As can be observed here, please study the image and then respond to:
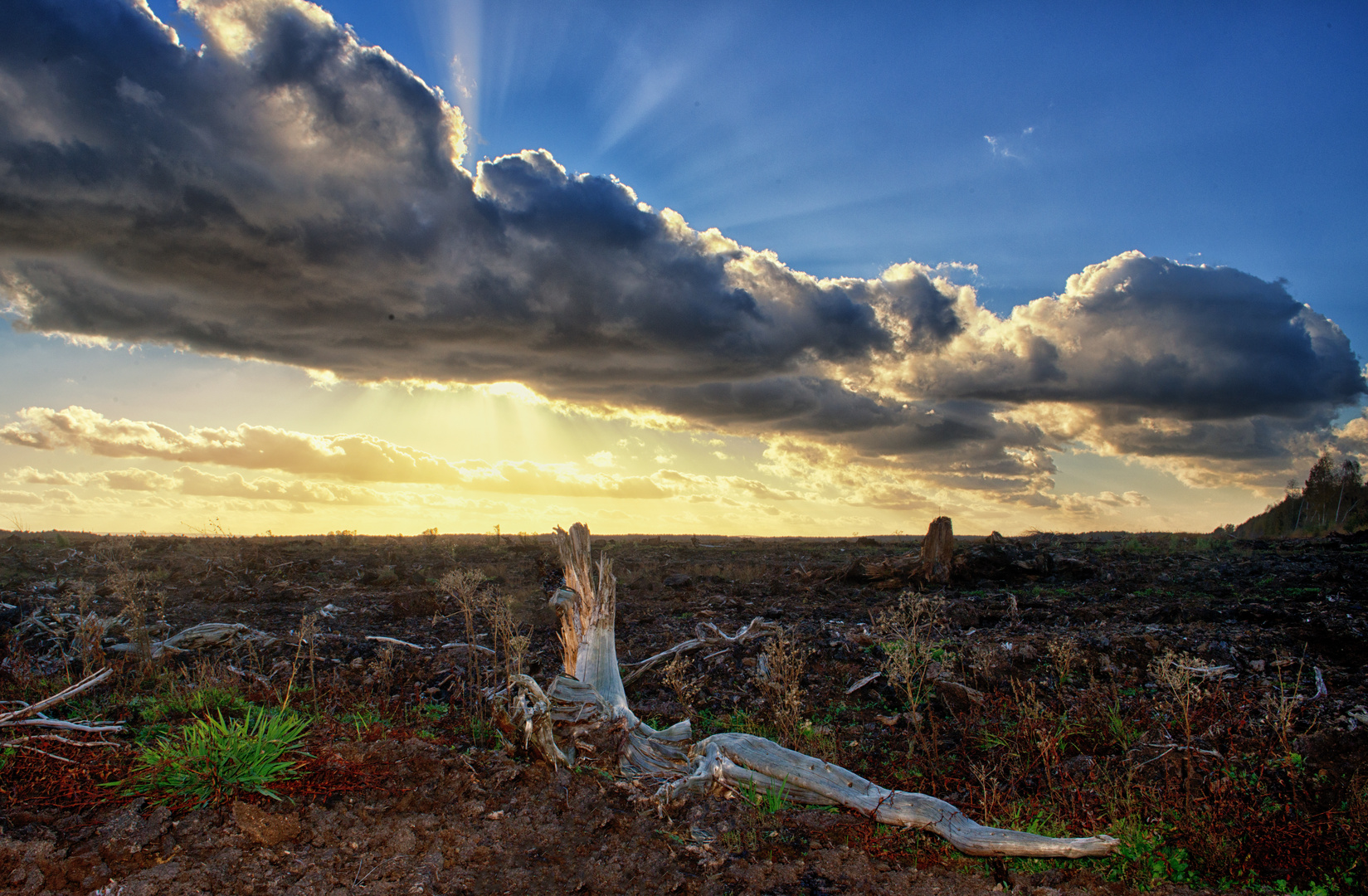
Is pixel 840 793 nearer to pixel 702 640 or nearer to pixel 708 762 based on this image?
pixel 708 762

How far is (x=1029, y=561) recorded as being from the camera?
1634 cm

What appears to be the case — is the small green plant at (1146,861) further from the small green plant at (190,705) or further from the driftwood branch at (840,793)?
the small green plant at (190,705)

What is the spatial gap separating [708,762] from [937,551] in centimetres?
1228

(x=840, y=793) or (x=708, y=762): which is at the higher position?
(x=708, y=762)

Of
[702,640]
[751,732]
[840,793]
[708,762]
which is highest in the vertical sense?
[702,640]

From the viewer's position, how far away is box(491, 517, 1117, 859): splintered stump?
4473 millimetres

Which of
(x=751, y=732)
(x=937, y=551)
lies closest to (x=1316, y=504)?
(x=937, y=551)

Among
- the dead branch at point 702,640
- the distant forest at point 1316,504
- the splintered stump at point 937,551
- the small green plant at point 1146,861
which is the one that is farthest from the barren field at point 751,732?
the distant forest at point 1316,504

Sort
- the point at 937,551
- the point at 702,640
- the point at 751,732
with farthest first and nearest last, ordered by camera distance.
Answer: the point at 937,551
the point at 702,640
the point at 751,732

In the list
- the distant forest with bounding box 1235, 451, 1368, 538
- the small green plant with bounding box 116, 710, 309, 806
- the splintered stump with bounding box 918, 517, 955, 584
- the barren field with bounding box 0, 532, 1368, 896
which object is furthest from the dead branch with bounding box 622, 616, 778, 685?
the distant forest with bounding box 1235, 451, 1368, 538

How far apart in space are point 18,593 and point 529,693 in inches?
521

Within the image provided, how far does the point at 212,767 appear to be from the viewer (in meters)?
4.38

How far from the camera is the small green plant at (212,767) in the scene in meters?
4.35

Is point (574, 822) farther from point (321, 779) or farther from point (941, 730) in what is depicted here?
point (941, 730)
